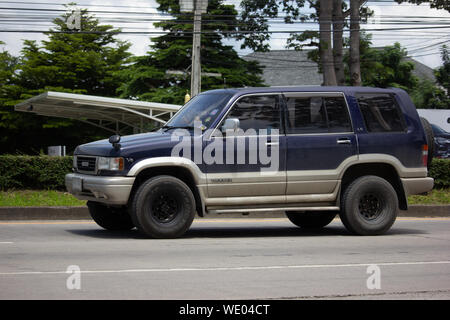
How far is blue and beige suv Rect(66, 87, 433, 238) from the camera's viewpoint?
9930 mm

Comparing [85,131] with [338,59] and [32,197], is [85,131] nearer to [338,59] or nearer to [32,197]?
[338,59]

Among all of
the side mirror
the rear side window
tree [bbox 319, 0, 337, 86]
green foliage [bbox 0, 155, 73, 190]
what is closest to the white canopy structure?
tree [bbox 319, 0, 337, 86]

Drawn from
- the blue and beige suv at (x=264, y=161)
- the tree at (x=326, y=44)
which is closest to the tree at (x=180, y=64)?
the tree at (x=326, y=44)

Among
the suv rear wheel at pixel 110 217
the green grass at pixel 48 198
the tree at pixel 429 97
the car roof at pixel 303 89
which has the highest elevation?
the tree at pixel 429 97

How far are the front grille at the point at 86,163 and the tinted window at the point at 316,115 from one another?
284cm

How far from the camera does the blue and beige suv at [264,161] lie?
32.6 feet

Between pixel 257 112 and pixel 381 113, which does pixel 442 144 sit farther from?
pixel 257 112

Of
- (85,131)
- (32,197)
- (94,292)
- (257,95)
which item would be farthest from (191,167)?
(85,131)

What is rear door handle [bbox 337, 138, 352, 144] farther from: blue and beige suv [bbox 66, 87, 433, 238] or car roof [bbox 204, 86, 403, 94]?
car roof [bbox 204, 86, 403, 94]

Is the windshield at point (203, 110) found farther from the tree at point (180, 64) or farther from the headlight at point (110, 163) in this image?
the tree at point (180, 64)

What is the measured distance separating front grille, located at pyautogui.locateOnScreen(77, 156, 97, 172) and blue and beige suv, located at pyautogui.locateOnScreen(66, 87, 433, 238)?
0.03 meters

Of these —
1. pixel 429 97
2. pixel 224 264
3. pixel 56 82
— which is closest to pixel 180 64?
pixel 56 82

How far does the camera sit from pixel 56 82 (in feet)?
172
